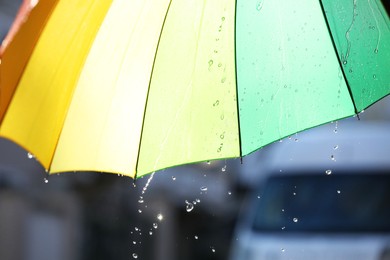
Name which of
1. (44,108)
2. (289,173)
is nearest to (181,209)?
(289,173)

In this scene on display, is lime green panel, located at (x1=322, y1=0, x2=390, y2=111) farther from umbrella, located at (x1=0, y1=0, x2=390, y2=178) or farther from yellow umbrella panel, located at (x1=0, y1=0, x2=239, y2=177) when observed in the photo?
yellow umbrella panel, located at (x1=0, y1=0, x2=239, y2=177)

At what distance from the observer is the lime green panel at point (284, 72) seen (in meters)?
3.09

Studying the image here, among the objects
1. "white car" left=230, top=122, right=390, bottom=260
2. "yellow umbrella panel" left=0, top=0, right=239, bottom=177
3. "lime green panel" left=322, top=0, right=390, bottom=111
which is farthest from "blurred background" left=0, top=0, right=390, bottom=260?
"lime green panel" left=322, top=0, right=390, bottom=111

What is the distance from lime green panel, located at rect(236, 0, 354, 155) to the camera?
10.1 ft

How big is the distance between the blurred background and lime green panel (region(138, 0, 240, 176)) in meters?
4.86

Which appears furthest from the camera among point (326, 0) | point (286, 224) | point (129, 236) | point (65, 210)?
point (129, 236)

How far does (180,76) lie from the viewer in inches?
124

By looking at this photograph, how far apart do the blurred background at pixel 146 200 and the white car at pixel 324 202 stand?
19 mm

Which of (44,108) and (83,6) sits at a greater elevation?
(83,6)

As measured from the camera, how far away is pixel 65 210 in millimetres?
17578

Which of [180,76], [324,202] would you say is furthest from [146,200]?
[180,76]

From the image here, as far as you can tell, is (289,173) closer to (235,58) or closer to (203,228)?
(235,58)

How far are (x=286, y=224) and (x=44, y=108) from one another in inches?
209

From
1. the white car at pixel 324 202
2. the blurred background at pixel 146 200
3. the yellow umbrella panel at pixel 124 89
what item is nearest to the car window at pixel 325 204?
the white car at pixel 324 202
